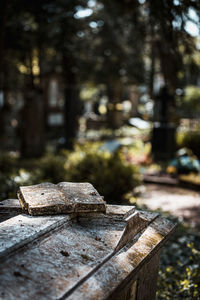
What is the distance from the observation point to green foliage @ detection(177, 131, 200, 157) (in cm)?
1135

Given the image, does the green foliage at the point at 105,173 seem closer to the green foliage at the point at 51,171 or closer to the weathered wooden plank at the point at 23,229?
the green foliage at the point at 51,171

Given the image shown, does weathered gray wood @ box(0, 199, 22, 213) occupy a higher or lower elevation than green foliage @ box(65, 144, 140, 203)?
higher

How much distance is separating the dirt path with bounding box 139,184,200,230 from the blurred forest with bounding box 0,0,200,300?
0.48 m

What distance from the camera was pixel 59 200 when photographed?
187 cm

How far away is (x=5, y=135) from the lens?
649 inches

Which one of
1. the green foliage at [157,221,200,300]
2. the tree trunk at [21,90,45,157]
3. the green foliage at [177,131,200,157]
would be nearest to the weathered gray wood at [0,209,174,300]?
the green foliage at [157,221,200,300]

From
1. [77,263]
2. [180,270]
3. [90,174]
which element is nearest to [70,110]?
[90,174]

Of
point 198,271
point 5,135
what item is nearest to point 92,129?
point 5,135

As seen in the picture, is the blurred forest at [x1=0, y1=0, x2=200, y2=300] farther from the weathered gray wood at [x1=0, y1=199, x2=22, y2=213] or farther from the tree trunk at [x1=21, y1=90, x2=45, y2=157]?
the weathered gray wood at [x1=0, y1=199, x2=22, y2=213]

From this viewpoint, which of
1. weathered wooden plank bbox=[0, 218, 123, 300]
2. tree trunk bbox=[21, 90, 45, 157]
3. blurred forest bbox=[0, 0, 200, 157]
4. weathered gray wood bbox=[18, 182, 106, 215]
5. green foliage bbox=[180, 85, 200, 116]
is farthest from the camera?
green foliage bbox=[180, 85, 200, 116]

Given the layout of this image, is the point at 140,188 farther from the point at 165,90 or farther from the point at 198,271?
the point at 165,90

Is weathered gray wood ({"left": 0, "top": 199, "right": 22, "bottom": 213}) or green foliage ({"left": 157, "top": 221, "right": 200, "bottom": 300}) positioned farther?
green foliage ({"left": 157, "top": 221, "right": 200, "bottom": 300})

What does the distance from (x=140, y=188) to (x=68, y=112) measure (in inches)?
247

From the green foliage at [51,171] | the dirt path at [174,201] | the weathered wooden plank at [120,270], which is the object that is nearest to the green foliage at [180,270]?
the dirt path at [174,201]
